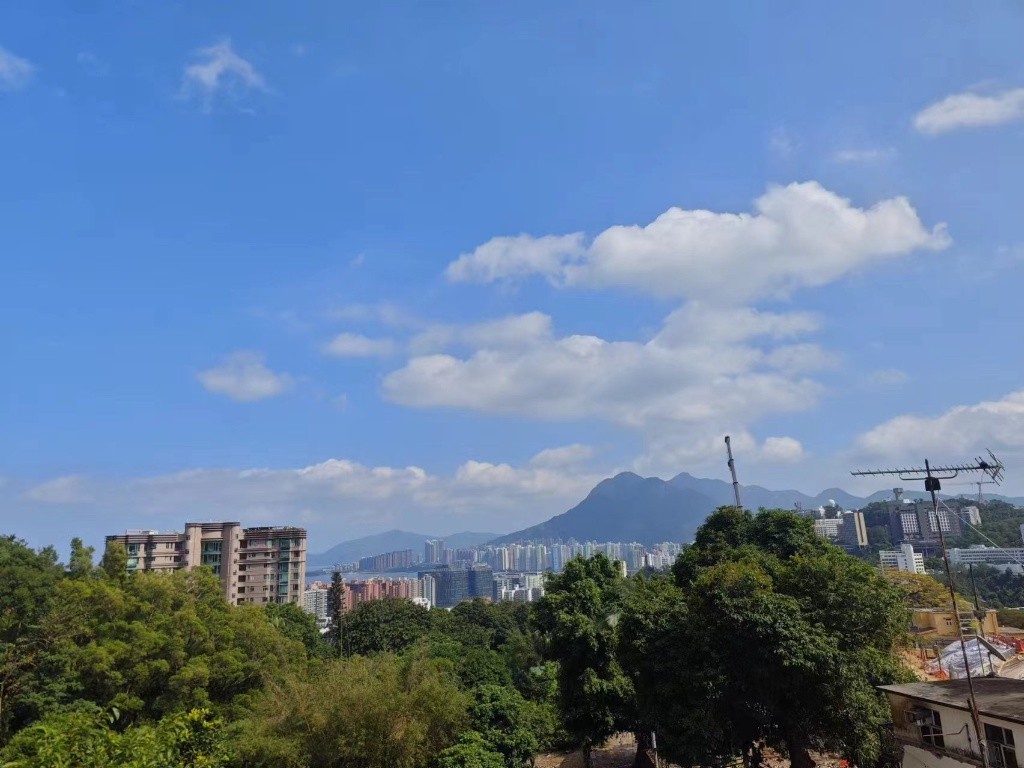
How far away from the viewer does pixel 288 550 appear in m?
65.8

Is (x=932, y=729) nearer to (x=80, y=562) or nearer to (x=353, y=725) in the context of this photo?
(x=353, y=725)

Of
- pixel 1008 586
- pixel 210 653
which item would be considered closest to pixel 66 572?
pixel 210 653

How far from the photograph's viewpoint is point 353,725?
15.7 meters

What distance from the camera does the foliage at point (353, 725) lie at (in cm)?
1547

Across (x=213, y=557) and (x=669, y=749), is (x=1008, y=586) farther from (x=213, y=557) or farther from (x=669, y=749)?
(x=213, y=557)

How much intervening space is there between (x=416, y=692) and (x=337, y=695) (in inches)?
74.8

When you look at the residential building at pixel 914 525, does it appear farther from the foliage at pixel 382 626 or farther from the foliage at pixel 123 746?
the foliage at pixel 123 746

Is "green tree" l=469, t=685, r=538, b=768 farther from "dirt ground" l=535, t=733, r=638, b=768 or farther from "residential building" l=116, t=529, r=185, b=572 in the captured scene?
"residential building" l=116, t=529, r=185, b=572

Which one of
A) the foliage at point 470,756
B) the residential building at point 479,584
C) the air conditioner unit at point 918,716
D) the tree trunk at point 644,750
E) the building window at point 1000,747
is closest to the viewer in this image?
the building window at point 1000,747

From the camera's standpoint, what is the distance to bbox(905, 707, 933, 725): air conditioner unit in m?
13.2

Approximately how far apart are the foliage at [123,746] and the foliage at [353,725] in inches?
190

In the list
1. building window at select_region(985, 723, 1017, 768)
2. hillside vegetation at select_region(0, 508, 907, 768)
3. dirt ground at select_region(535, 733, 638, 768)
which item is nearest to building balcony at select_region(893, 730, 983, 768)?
building window at select_region(985, 723, 1017, 768)


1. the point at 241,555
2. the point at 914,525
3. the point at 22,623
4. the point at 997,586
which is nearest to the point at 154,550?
the point at 241,555

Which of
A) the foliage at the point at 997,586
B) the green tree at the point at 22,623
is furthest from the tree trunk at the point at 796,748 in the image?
the foliage at the point at 997,586
